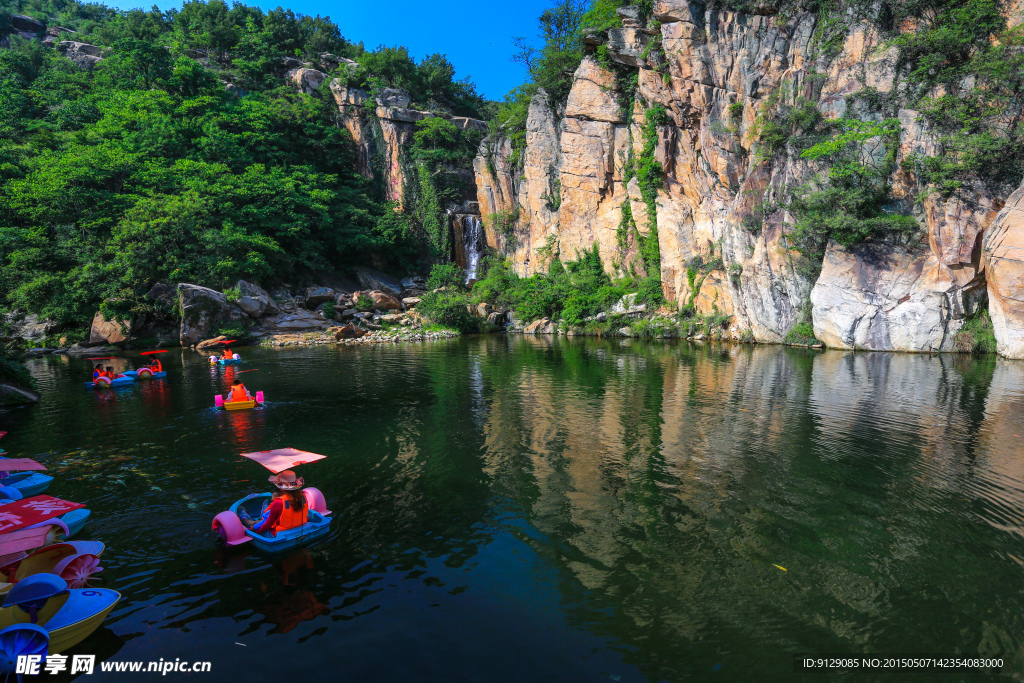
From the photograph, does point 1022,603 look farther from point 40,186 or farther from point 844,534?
point 40,186

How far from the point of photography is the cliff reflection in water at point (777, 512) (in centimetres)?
549

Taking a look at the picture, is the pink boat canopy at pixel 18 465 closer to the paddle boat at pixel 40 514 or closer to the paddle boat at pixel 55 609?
the paddle boat at pixel 40 514

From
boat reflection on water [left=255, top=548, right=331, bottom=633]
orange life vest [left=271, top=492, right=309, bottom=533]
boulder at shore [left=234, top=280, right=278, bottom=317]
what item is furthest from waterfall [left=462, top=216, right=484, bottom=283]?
boat reflection on water [left=255, top=548, right=331, bottom=633]

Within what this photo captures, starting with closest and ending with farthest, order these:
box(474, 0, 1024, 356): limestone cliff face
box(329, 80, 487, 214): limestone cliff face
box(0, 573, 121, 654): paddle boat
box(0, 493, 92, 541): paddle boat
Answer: box(0, 573, 121, 654): paddle boat < box(0, 493, 92, 541): paddle boat < box(474, 0, 1024, 356): limestone cliff face < box(329, 80, 487, 214): limestone cliff face

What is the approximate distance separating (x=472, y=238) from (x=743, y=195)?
95.3 feet

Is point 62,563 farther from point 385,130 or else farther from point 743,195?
point 385,130

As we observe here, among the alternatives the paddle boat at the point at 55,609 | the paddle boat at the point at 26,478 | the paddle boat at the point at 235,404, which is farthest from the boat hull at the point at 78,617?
the paddle boat at the point at 235,404

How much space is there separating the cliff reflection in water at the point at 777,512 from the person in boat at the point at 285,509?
132 inches

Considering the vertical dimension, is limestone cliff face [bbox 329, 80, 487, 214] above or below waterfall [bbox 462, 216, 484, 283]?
above

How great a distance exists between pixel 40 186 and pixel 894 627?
161 feet

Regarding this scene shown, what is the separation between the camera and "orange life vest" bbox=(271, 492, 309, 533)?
7.12 m

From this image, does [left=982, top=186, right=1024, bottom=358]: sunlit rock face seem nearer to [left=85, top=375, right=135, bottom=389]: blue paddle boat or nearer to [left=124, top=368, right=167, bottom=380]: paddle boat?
[left=124, top=368, right=167, bottom=380]: paddle boat

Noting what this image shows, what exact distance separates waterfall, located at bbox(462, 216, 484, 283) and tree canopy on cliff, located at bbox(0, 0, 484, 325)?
4687 mm

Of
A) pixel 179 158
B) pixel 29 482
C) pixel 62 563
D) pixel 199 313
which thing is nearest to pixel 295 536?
pixel 62 563
